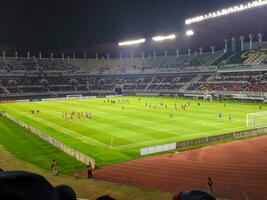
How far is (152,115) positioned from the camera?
194 ft

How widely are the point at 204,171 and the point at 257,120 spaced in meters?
28.5

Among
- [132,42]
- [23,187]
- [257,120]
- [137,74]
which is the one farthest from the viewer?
[137,74]

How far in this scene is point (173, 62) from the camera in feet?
429

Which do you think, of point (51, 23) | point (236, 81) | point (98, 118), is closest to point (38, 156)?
point (98, 118)

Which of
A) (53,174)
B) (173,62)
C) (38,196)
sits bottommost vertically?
(53,174)

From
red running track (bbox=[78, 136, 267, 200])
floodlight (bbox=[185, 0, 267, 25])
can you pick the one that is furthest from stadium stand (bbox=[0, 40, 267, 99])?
red running track (bbox=[78, 136, 267, 200])

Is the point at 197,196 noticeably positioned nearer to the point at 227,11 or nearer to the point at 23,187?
the point at 23,187

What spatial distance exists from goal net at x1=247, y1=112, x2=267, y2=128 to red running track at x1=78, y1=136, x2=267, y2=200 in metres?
13.0

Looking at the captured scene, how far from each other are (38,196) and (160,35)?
390 ft

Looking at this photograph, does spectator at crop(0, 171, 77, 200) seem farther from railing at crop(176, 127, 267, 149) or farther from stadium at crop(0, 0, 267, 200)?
railing at crop(176, 127, 267, 149)

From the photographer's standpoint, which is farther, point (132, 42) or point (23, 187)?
point (132, 42)

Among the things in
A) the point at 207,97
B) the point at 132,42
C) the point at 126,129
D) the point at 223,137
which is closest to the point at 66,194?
the point at 223,137

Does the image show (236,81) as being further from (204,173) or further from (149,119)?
(204,173)

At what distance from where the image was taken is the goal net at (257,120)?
46.2 meters
